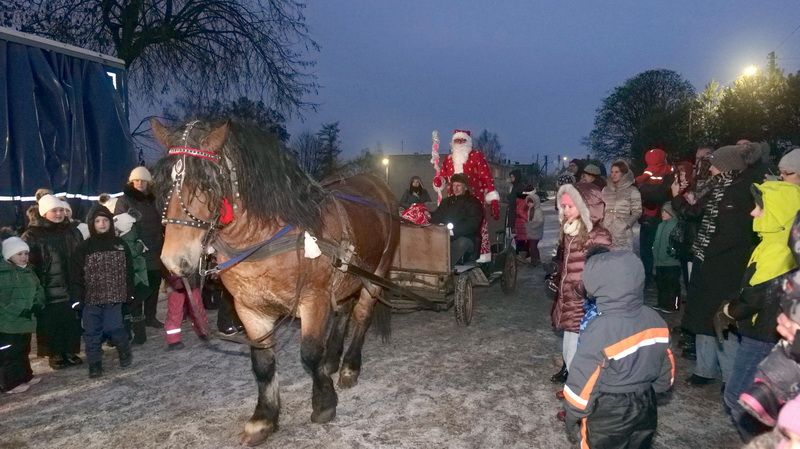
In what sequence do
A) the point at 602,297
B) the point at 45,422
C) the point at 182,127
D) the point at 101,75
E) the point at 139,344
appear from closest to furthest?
1. the point at 602,297
2. the point at 182,127
3. the point at 45,422
4. the point at 139,344
5. the point at 101,75

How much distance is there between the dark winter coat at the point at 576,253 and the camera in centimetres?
345

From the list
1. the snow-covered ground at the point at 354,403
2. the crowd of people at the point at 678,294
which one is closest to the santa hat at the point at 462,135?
the crowd of people at the point at 678,294

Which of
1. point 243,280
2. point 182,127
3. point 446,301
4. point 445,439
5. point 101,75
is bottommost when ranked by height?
point 445,439

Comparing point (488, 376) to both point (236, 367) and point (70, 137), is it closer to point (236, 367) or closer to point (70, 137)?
point (236, 367)

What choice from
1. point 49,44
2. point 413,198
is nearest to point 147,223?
point 49,44

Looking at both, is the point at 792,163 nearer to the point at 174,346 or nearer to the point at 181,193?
the point at 181,193

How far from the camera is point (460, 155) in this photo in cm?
781

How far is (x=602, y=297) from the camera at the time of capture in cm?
245

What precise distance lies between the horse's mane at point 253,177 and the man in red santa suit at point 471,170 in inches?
154

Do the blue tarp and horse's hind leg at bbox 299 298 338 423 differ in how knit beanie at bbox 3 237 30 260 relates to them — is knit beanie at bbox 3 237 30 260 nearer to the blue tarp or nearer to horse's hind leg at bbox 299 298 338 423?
the blue tarp

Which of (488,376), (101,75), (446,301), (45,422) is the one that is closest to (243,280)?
(45,422)

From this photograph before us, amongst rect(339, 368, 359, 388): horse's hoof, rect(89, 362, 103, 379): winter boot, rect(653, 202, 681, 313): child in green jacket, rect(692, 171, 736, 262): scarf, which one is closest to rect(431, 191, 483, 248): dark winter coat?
rect(339, 368, 359, 388): horse's hoof

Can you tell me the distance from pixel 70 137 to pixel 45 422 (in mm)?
3534

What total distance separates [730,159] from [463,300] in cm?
312
